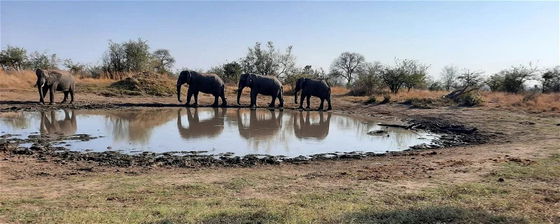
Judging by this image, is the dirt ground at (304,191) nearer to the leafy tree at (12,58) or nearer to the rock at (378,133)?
the rock at (378,133)

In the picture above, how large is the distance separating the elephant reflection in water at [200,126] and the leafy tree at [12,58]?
24973mm

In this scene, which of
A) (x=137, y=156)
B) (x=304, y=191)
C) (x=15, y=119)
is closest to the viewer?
(x=304, y=191)

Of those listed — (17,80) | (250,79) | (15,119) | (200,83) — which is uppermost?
(17,80)

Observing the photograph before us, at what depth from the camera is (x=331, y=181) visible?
804 cm

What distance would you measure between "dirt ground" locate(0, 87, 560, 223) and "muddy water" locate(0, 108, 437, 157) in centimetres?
228

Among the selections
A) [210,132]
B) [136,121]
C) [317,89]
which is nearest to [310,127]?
[210,132]

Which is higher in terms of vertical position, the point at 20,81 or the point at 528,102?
the point at 20,81

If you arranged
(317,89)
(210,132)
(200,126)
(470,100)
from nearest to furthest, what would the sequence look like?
(210,132)
(200,126)
(470,100)
(317,89)

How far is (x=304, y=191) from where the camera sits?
7234mm

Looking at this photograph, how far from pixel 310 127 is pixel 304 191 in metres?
11.0

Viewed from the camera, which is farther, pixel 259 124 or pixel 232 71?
pixel 232 71

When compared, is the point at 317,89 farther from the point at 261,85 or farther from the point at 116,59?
the point at 116,59

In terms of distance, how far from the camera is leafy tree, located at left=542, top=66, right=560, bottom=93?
1407 inches

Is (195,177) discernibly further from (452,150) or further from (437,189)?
(452,150)
